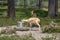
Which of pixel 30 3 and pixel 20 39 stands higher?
pixel 20 39

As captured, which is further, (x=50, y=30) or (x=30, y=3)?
(x=30, y=3)

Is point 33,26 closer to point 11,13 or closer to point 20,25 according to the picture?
point 20,25

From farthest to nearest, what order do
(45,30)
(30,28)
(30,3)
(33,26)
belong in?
(30,3), (33,26), (30,28), (45,30)

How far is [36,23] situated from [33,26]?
0.29 meters

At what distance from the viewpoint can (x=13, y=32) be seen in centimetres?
956

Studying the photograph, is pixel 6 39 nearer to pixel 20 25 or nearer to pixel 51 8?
pixel 20 25

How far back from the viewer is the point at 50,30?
1022cm

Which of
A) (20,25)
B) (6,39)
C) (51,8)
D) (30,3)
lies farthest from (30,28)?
(30,3)

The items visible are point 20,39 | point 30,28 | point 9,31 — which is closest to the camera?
point 20,39

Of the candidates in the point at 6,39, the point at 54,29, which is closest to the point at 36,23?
the point at 54,29

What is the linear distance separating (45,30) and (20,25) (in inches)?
81.7

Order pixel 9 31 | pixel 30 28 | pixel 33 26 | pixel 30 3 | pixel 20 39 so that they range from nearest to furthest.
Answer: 1. pixel 20 39
2. pixel 9 31
3. pixel 30 28
4. pixel 33 26
5. pixel 30 3

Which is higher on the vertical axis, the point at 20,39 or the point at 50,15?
the point at 20,39

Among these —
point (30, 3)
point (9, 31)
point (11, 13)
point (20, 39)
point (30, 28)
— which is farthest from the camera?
point (30, 3)
